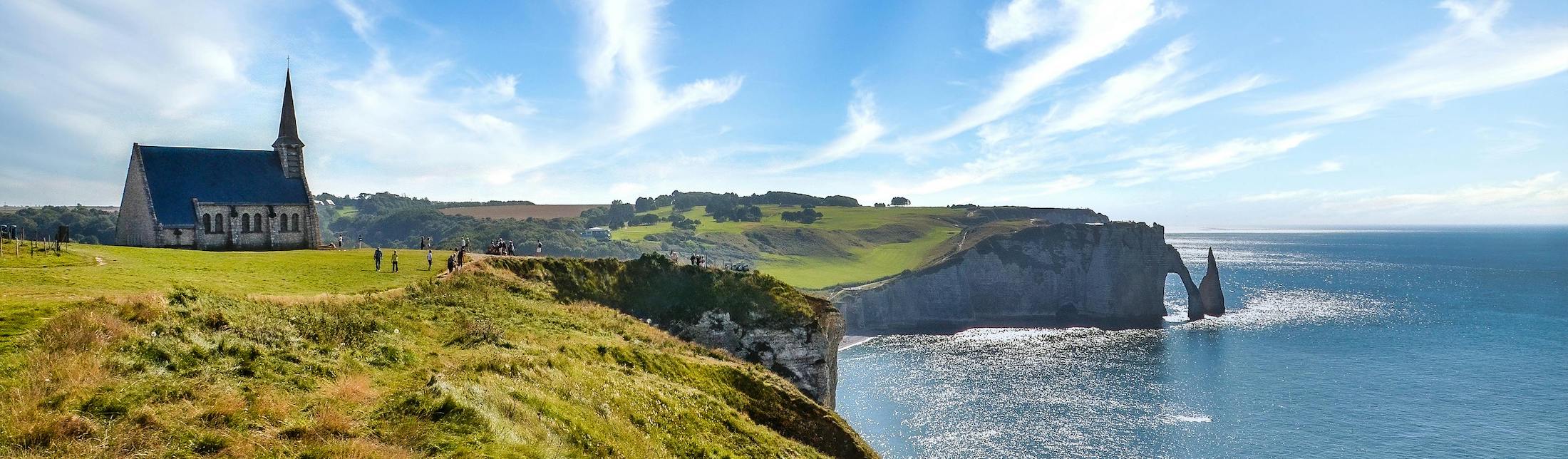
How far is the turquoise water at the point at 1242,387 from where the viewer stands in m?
53.7

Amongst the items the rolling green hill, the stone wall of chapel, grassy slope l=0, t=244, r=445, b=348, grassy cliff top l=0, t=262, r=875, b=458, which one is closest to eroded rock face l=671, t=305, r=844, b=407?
grassy cliff top l=0, t=262, r=875, b=458

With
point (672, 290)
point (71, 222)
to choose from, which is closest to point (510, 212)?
point (71, 222)

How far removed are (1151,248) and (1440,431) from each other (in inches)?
2901

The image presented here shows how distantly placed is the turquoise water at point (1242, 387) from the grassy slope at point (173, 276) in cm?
4024

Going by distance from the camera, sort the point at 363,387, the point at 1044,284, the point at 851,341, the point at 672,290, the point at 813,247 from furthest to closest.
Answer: the point at 813,247
the point at 1044,284
the point at 851,341
the point at 672,290
the point at 363,387

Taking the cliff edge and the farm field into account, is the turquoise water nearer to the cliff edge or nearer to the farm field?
the cliff edge

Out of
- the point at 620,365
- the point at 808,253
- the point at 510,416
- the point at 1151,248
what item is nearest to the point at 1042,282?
the point at 1151,248

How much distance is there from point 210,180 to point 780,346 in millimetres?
44239

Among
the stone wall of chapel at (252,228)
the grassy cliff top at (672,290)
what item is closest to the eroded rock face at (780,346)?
the grassy cliff top at (672,290)

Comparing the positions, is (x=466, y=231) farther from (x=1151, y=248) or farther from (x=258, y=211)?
(x=1151, y=248)

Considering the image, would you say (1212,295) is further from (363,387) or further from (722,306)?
(363,387)

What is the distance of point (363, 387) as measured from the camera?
14.9 m

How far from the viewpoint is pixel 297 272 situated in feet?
115

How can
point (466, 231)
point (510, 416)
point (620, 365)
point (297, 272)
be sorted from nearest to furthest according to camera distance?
point (510, 416) → point (620, 365) → point (297, 272) → point (466, 231)
